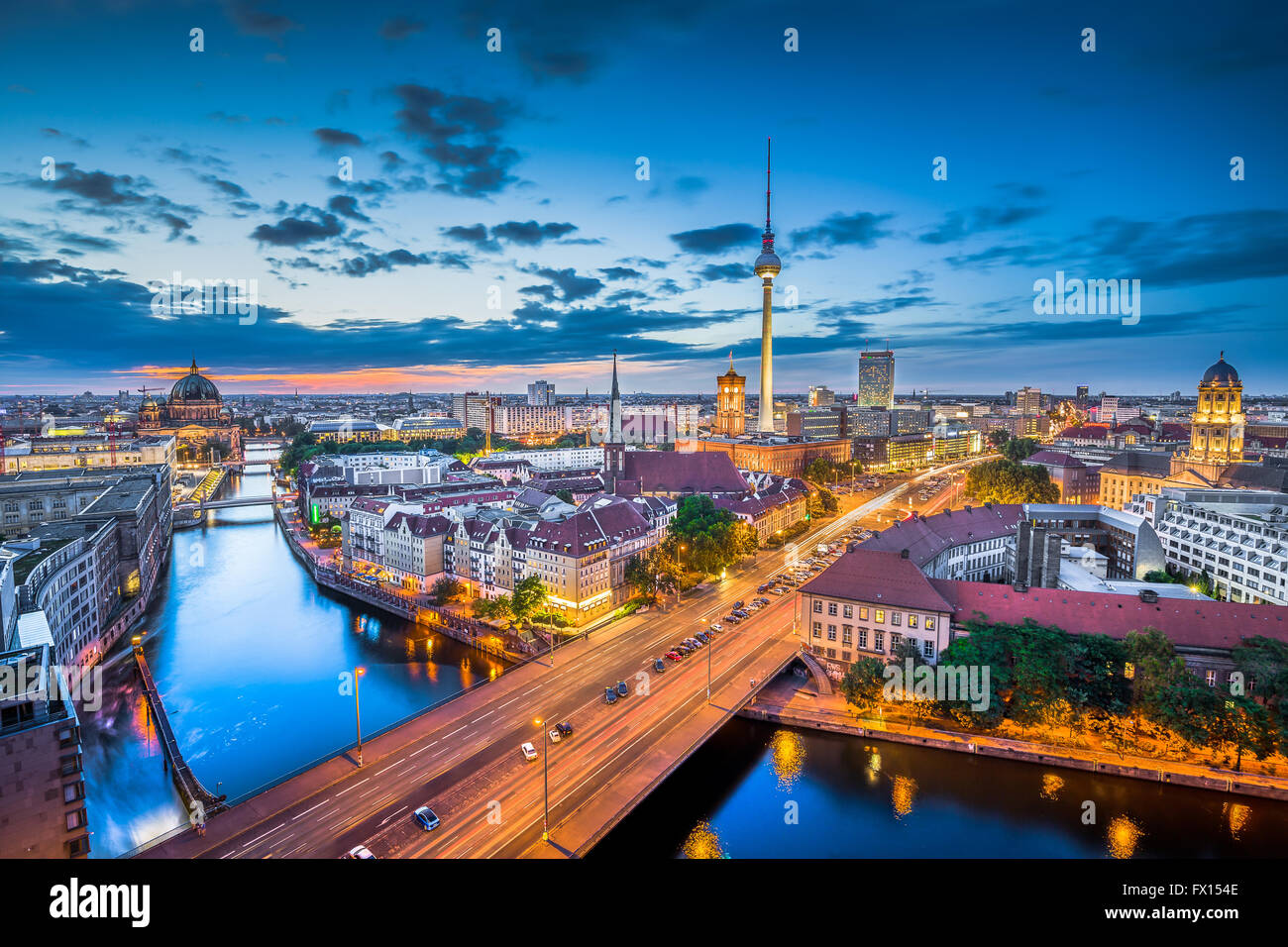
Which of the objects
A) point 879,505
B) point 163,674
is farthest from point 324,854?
point 879,505

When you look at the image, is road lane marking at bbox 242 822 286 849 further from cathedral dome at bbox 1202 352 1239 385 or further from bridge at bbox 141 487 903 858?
cathedral dome at bbox 1202 352 1239 385

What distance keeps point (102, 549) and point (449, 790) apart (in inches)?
1202

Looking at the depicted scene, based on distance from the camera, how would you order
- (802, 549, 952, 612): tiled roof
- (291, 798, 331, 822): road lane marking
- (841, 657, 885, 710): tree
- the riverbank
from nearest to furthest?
(291, 798, 331, 822): road lane marking < the riverbank < (841, 657, 885, 710): tree < (802, 549, 952, 612): tiled roof

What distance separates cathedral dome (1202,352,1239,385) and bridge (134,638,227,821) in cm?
7692

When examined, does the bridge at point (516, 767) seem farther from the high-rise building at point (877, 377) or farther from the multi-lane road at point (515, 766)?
the high-rise building at point (877, 377)

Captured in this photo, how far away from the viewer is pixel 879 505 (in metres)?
70.4

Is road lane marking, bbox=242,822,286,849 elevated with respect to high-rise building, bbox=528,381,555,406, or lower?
lower

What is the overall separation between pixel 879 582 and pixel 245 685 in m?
29.2

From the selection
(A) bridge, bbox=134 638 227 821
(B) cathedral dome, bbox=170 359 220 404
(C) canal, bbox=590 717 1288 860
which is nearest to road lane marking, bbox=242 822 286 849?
(A) bridge, bbox=134 638 227 821

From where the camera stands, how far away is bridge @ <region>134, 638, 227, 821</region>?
20312 millimetres

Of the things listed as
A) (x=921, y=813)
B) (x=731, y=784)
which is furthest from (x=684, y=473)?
(x=921, y=813)

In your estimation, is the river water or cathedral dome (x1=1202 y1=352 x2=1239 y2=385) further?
cathedral dome (x1=1202 y1=352 x2=1239 y2=385)

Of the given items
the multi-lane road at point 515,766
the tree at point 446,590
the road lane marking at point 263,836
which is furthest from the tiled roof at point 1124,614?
the tree at point 446,590

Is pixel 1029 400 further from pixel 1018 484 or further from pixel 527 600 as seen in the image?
pixel 527 600
